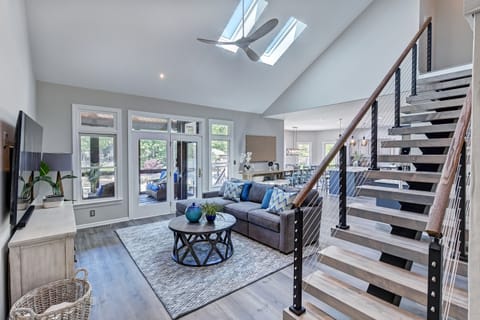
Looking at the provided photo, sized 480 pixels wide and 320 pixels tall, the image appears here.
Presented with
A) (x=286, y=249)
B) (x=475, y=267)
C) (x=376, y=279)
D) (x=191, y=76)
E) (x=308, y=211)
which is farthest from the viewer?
(x=191, y=76)

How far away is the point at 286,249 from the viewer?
11.7ft

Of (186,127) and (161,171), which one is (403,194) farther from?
(186,127)

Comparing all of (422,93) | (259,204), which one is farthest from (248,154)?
(422,93)

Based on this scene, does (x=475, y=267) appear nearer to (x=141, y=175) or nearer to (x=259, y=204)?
(x=259, y=204)

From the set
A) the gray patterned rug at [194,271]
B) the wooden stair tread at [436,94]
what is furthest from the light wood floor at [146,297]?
the wooden stair tread at [436,94]

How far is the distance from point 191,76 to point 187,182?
2.62 m

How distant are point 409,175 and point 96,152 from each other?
5318 mm

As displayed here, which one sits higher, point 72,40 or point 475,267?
point 72,40

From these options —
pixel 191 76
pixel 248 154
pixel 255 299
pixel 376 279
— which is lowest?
pixel 255 299

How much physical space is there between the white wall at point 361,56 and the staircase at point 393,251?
1.94m

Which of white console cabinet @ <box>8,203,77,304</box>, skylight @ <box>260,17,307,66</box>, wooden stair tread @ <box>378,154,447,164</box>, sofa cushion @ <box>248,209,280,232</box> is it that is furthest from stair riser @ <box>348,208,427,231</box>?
skylight @ <box>260,17,307,66</box>

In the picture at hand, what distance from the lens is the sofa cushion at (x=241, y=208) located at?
14.0ft

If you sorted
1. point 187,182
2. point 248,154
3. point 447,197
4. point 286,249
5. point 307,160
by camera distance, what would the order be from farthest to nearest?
point 307,160 < point 248,154 < point 187,182 < point 286,249 < point 447,197

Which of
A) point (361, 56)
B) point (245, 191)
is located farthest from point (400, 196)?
point (361, 56)
